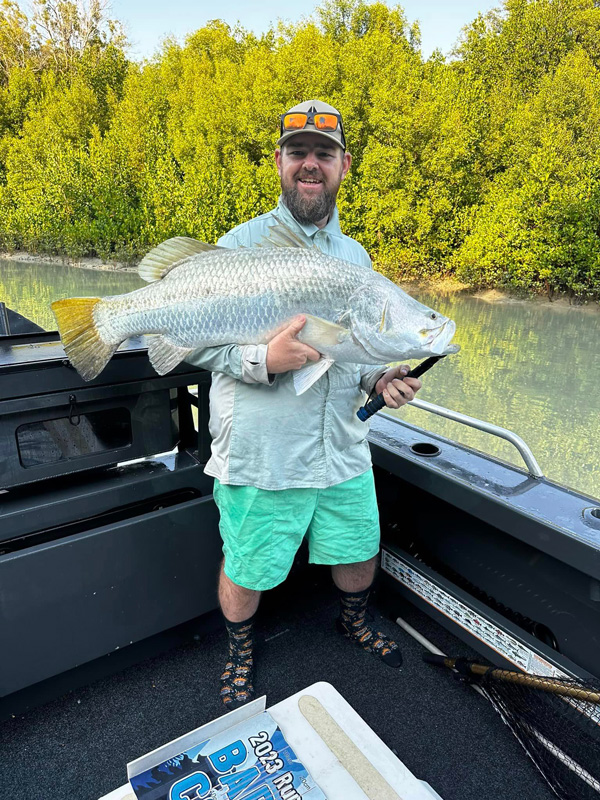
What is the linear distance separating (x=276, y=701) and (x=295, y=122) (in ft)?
6.70

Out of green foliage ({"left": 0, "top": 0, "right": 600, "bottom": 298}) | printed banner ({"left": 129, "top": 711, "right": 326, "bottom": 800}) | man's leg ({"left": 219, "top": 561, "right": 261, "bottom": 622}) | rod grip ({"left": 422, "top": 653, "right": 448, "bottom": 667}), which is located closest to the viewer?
printed banner ({"left": 129, "top": 711, "right": 326, "bottom": 800})

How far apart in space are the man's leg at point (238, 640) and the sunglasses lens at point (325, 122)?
1587 millimetres

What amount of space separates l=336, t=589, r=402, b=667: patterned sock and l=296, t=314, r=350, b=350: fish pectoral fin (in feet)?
3.71

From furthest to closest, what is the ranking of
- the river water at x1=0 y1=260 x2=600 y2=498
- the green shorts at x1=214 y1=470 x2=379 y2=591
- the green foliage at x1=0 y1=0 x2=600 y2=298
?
the green foliage at x1=0 y1=0 x2=600 y2=298 → the river water at x1=0 y1=260 x2=600 y2=498 → the green shorts at x1=214 y1=470 x2=379 y2=591

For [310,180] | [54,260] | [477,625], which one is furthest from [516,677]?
[54,260]

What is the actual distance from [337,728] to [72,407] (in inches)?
48.0

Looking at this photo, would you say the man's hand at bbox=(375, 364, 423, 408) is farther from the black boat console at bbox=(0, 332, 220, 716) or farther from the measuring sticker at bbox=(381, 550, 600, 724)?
the measuring sticker at bbox=(381, 550, 600, 724)

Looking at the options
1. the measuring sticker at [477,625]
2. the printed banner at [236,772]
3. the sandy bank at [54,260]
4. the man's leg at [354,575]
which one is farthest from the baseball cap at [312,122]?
the sandy bank at [54,260]

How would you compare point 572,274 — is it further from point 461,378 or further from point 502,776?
point 502,776

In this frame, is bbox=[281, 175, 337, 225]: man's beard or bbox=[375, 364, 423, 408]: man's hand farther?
bbox=[281, 175, 337, 225]: man's beard

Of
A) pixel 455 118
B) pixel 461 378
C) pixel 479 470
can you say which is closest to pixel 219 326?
pixel 479 470

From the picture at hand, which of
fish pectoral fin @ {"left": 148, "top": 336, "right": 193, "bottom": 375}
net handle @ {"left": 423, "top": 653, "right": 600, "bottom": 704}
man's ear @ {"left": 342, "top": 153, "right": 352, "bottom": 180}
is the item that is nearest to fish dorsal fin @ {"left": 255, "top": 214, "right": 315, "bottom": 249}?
fish pectoral fin @ {"left": 148, "top": 336, "right": 193, "bottom": 375}

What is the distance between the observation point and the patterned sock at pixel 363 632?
211 centimetres

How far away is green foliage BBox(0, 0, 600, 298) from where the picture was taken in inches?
625
